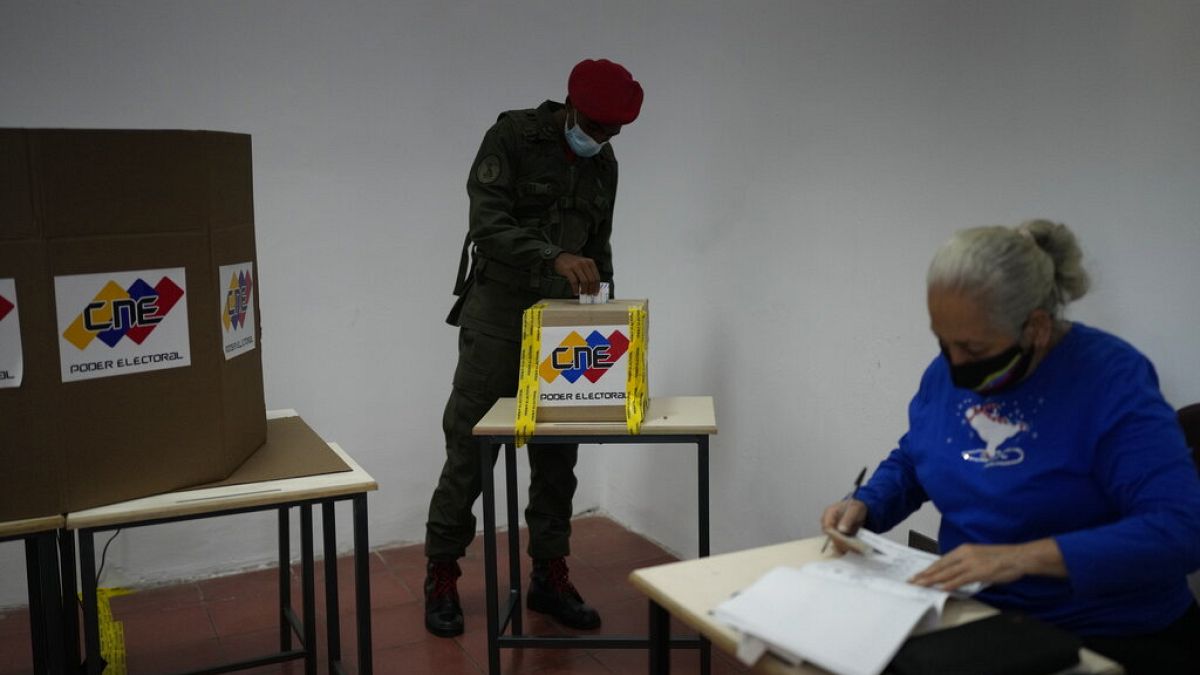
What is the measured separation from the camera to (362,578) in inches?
90.7

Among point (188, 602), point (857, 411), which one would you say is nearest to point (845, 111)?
point (857, 411)

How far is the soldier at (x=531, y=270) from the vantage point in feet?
9.05

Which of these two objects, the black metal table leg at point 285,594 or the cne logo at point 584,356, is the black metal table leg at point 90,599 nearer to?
the black metal table leg at point 285,594

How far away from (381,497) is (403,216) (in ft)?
3.41

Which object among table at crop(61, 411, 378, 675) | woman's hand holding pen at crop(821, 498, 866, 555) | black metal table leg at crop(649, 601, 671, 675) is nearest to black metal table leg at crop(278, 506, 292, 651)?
table at crop(61, 411, 378, 675)

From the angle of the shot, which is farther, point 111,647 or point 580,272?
point 580,272

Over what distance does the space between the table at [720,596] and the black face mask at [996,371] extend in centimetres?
31

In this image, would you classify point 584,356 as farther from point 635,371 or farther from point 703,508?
point 703,508

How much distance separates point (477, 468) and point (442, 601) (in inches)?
17.2

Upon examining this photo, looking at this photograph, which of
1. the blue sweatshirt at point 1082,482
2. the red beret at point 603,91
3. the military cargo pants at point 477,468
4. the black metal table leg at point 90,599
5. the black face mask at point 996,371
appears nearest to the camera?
the blue sweatshirt at point 1082,482

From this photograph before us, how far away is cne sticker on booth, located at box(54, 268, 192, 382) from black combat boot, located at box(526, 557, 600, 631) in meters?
1.52

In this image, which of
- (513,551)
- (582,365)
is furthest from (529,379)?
(513,551)

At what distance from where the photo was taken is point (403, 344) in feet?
12.6

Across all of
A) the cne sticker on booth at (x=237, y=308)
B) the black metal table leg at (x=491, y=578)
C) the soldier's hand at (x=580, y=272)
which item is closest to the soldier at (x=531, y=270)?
the soldier's hand at (x=580, y=272)
